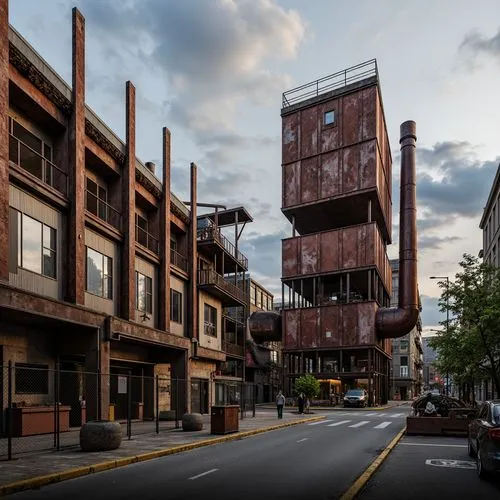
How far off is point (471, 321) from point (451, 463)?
17357 millimetres

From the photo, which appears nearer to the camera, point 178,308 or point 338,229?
point 178,308

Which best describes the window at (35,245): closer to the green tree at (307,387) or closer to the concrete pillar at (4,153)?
the concrete pillar at (4,153)

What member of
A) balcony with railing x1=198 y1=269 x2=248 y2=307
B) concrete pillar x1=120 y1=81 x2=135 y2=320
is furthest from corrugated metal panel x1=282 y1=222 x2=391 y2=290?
concrete pillar x1=120 y1=81 x2=135 y2=320

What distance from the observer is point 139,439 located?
18.7 metres

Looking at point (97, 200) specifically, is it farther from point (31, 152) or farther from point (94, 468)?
point (94, 468)

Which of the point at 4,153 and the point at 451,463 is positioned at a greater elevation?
the point at 4,153

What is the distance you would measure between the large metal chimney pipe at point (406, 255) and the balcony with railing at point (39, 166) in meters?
34.2

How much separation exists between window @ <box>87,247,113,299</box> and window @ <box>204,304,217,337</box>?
13498 millimetres

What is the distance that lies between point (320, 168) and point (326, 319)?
44.5ft

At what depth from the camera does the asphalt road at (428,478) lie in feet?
32.5

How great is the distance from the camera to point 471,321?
2995 centimetres

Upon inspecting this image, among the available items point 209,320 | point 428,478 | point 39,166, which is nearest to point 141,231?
point 39,166

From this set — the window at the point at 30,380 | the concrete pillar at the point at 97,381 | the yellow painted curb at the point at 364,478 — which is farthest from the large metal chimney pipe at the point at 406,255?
the yellow painted curb at the point at 364,478

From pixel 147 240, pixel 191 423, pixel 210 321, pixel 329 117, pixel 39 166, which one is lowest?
pixel 191 423
